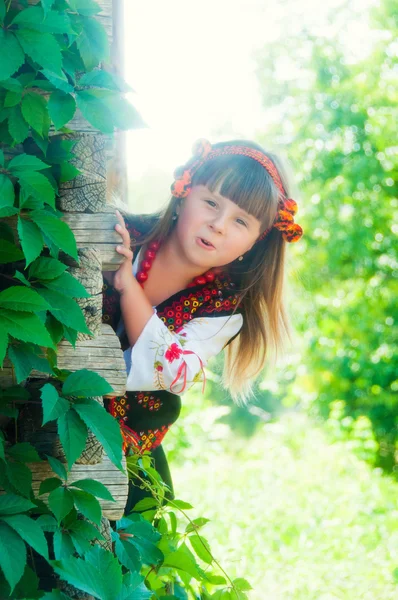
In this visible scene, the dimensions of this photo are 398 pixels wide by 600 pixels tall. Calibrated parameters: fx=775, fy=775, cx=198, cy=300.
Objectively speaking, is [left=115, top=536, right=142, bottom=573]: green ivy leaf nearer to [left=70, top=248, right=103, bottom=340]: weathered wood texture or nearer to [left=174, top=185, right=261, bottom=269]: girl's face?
[left=70, top=248, right=103, bottom=340]: weathered wood texture

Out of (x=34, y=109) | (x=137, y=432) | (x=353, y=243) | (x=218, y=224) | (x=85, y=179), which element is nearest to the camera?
(x=34, y=109)

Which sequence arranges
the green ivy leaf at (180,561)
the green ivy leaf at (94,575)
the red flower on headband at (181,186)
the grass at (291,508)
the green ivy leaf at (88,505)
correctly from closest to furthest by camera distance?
the green ivy leaf at (94,575) → the green ivy leaf at (88,505) → the green ivy leaf at (180,561) → the red flower on headband at (181,186) → the grass at (291,508)

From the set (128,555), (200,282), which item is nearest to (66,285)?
(128,555)

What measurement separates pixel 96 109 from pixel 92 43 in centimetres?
13

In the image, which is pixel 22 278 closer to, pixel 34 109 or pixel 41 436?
pixel 34 109

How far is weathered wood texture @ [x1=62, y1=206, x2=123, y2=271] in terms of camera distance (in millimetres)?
1555

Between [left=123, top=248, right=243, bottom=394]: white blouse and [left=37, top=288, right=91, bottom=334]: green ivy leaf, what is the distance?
593 millimetres

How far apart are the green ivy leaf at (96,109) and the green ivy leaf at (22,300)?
0.32m

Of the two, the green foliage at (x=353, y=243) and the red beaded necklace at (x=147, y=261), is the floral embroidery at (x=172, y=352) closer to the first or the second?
the red beaded necklace at (x=147, y=261)

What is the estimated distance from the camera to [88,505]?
4.53 ft

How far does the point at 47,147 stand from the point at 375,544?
4.20 m

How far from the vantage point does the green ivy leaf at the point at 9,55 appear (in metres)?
1.17

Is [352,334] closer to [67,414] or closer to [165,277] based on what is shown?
[165,277]

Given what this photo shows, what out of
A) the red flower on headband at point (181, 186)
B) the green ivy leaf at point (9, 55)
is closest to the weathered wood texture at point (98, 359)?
the green ivy leaf at point (9, 55)
